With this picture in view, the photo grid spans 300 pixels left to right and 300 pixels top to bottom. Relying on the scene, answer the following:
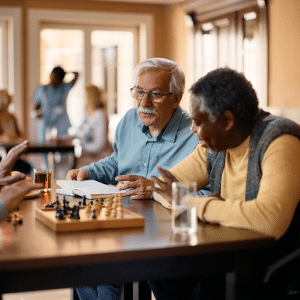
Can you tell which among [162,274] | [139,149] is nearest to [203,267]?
[162,274]

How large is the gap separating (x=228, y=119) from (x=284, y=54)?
141 inches

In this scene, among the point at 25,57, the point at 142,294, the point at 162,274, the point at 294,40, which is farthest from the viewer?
the point at 25,57

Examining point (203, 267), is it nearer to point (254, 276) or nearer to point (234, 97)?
point (254, 276)

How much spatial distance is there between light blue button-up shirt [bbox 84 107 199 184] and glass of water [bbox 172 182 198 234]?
0.96 m

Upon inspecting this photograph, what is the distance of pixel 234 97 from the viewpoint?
146cm

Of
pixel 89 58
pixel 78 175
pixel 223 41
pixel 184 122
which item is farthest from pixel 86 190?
pixel 89 58

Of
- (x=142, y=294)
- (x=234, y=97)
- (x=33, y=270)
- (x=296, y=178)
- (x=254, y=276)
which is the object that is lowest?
(x=142, y=294)

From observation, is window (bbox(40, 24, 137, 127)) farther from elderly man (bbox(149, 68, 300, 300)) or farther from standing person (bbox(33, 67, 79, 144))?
elderly man (bbox(149, 68, 300, 300))

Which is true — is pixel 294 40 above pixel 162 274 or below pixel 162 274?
above

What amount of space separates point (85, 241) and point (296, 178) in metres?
0.64

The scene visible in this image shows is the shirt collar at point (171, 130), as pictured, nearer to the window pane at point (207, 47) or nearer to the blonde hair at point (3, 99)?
the blonde hair at point (3, 99)

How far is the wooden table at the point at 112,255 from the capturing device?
1050mm

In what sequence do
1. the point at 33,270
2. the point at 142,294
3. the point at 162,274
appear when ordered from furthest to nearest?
the point at 142,294 → the point at 162,274 → the point at 33,270

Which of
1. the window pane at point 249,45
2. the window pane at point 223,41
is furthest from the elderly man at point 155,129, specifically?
the window pane at point 223,41
